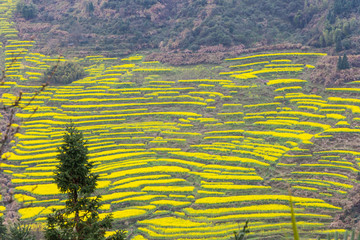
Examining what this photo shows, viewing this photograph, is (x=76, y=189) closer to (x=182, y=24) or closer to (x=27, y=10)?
(x=182, y=24)

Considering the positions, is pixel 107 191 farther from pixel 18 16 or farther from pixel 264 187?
pixel 18 16

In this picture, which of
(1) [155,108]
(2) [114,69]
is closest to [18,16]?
(2) [114,69]

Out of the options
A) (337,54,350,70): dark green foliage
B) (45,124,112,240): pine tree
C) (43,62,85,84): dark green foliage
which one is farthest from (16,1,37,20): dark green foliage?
(45,124,112,240): pine tree

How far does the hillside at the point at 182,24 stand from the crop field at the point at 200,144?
4138mm

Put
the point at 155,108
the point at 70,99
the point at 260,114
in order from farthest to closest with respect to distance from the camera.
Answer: the point at 70,99 → the point at 155,108 → the point at 260,114

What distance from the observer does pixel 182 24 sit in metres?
58.7

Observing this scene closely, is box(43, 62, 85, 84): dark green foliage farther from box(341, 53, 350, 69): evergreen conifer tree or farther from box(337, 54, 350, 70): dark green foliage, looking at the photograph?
box(341, 53, 350, 69): evergreen conifer tree

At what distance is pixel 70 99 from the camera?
46.3m

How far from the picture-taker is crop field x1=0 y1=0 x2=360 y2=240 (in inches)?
1055

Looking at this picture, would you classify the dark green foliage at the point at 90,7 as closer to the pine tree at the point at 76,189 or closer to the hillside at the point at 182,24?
the hillside at the point at 182,24

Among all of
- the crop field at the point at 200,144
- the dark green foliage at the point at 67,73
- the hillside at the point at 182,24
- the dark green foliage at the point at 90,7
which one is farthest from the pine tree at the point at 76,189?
the dark green foliage at the point at 90,7

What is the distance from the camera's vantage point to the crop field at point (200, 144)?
26.8m

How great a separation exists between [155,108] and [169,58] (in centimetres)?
1207

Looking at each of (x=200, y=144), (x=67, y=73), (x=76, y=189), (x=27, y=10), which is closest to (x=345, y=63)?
(x=200, y=144)
